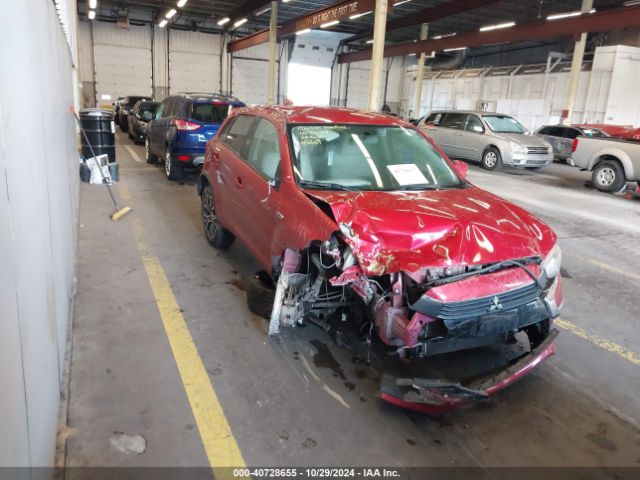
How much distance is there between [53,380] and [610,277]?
5.58m

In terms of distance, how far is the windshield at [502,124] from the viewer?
566 inches

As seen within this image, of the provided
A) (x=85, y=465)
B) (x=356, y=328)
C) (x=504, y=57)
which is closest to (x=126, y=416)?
(x=85, y=465)

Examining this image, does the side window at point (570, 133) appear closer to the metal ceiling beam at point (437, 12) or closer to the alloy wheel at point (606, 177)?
the metal ceiling beam at point (437, 12)

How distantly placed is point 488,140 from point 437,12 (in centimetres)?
993

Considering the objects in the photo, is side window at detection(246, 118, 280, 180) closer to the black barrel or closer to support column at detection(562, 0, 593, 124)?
the black barrel

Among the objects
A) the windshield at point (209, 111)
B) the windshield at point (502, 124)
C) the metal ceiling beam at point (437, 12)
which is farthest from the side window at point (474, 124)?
the windshield at point (209, 111)

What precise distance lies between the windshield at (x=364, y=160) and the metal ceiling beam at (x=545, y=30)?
1580cm

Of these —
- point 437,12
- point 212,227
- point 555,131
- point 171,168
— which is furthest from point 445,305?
point 437,12

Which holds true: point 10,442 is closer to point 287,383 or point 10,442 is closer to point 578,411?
point 287,383

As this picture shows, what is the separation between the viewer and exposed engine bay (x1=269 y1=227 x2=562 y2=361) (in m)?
2.79

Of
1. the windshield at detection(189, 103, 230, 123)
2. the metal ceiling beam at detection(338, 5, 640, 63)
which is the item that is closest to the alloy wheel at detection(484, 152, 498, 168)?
the metal ceiling beam at detection(338, 5, 640, 63)

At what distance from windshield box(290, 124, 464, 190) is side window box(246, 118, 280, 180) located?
0.22 meters

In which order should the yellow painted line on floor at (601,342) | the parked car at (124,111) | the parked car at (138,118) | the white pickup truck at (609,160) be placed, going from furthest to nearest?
the parked car at (124,111) < the parked car at (138,118) < the white pickup truck at (609,160) < the yellow painted line on floor at (601,342)

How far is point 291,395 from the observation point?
304cm
